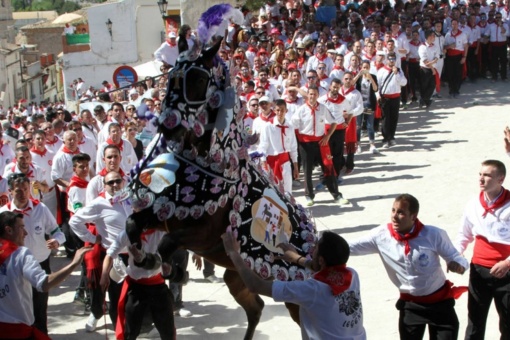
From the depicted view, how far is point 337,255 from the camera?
194 inches

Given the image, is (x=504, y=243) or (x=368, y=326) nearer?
(x=504, y=243)

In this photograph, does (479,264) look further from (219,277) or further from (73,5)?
(73,5)

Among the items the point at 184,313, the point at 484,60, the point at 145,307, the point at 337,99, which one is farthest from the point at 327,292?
the point at 484,60

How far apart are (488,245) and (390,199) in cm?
605

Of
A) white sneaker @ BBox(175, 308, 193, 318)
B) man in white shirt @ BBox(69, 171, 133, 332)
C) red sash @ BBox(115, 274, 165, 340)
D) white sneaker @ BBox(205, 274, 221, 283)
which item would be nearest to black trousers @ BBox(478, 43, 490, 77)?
white sneaker @ BBox(205, 274, 221, 283)

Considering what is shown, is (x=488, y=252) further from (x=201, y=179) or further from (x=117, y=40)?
(x=117, y=40)

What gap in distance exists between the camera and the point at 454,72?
1969 centimetres

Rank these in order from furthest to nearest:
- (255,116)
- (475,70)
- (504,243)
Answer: (475,70) → (255,116) → (504,243)

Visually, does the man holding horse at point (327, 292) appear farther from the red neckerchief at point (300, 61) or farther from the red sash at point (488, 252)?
the red neckerchief at point (300, 61)

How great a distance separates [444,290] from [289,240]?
1.28 m

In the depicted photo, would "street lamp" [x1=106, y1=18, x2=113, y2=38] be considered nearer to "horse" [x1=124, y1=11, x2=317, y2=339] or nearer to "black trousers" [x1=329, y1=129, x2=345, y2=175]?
"black trousers" [x1=329, y1=129, x2=345, y2=175]

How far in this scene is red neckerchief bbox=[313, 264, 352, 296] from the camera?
4914 mm

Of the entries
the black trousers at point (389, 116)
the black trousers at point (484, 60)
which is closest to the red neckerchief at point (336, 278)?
the black trousers at point (389, 116)

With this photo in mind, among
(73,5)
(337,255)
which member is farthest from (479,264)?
(73,5)
